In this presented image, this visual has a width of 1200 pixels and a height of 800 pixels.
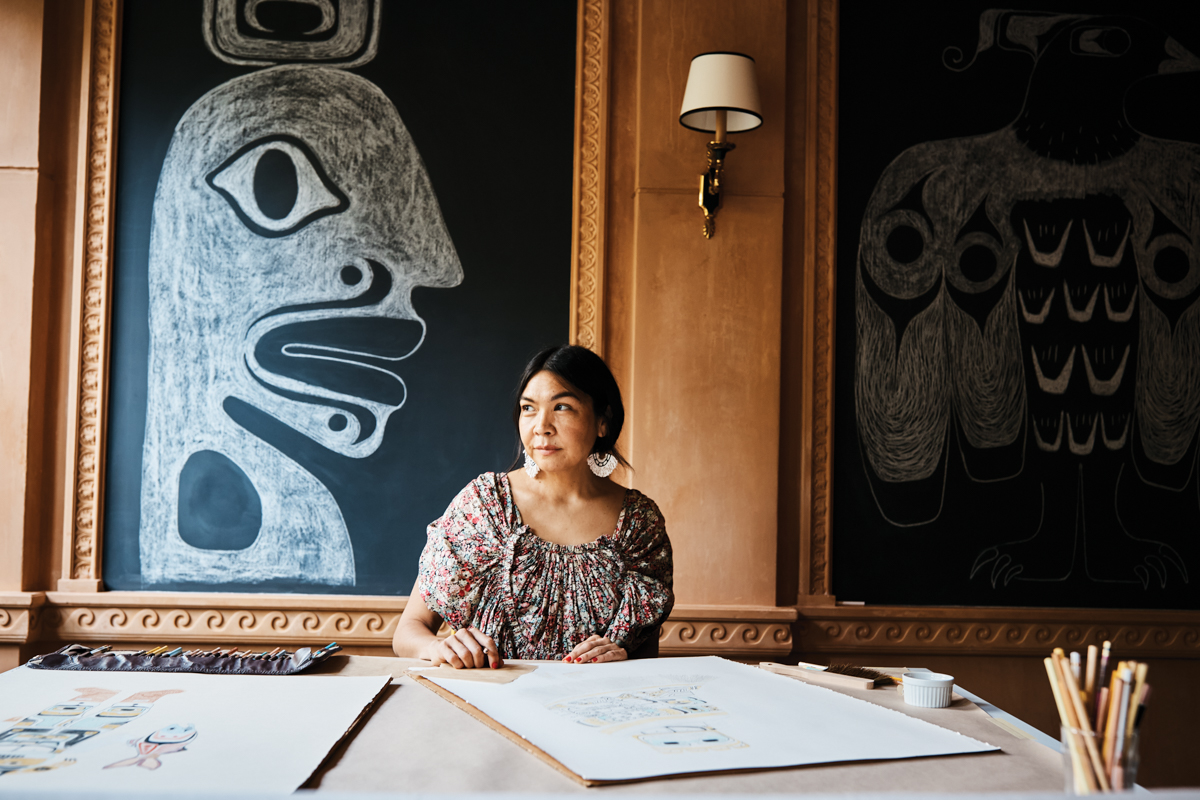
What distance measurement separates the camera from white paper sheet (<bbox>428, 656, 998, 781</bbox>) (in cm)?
105

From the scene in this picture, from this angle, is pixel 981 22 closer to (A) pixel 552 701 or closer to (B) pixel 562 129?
(B) pixel 562 129

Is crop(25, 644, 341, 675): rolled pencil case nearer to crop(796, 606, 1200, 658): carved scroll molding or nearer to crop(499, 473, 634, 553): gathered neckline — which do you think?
crop(499, 473, 634, 553): gathered neckline

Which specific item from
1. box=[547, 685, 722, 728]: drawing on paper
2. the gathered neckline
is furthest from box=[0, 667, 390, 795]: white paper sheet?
the gathered neckline

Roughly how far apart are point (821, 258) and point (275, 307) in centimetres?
212

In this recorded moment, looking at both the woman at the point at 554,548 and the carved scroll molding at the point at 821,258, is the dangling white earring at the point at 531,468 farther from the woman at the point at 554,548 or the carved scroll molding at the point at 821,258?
the carved scroll molding at the point at 821,258

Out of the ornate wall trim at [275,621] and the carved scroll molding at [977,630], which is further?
the carved scroll molding at [977,630]

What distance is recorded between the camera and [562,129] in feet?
10.3

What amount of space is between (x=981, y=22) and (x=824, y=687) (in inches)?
115

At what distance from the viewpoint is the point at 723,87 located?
9.34 ft

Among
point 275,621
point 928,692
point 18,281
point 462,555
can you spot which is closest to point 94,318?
point 18,281

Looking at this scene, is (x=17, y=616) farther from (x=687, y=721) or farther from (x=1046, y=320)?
(x=1046, y=320)

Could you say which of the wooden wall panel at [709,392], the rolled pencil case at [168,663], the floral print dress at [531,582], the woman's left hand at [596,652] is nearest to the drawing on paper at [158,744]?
the rolled pencil case at [168,663]

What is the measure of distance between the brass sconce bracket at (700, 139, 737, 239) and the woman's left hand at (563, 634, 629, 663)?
68.9 inches

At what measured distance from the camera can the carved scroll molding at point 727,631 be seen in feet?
9.71
